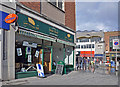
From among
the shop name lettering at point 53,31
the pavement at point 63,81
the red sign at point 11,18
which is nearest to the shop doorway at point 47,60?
the shop name lettering at point 53,31

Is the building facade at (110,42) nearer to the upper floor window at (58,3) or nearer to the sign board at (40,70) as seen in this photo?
the upper floor window at (58,3)

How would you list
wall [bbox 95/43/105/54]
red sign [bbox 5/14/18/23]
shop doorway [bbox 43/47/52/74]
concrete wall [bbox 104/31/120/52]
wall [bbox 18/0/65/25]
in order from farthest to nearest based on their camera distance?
wall [bbox 95/43/105/54]
concrete wall [bbox 104/31/120/52]
shop doorway [bbox 43/47/52/74]
wall [bbox 18/0/65/25]
red sign [bbox 5/14/18/23]

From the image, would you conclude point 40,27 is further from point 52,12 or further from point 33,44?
point 52,12

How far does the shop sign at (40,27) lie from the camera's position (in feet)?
35.8

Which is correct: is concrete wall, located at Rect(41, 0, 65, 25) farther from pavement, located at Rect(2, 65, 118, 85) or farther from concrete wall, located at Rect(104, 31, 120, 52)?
concrete wall, located at Rect(104, 31, 120, 52)

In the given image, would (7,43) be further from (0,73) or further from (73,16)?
(73,16)

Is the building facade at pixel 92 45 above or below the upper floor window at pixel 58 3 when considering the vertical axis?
below

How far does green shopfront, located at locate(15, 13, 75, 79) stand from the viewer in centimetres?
1071

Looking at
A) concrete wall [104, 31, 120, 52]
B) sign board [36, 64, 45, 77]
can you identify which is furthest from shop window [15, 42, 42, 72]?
concrete wall [104, 31, 120, 52]

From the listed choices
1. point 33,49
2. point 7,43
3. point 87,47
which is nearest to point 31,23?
point 33,49

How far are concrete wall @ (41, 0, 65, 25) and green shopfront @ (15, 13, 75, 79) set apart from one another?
0.94m

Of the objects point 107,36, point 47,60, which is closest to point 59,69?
point 47,60

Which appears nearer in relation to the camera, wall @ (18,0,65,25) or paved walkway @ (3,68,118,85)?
paved walkway @ (3,68,118,85)

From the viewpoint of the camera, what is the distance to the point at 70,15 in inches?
750
